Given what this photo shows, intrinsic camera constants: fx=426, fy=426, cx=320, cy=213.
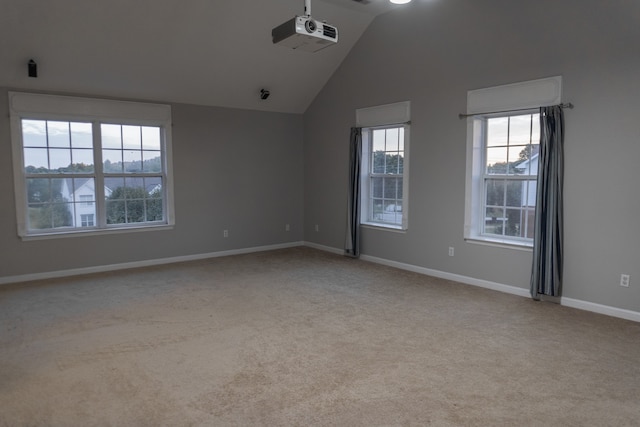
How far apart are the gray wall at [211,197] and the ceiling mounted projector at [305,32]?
9.94 ft

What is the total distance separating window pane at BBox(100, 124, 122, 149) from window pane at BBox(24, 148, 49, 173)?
0.68 metres

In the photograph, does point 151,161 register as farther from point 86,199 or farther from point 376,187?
point 376,187

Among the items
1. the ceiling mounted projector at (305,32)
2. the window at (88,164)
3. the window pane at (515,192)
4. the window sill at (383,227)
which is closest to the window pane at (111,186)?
the window at (88,164)

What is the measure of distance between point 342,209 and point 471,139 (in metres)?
2.44

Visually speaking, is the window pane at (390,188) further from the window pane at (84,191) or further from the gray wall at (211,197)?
the window pane at (84,191)

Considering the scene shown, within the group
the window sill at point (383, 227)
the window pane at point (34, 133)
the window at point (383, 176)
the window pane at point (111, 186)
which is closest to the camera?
the window pane at point (34, 133)

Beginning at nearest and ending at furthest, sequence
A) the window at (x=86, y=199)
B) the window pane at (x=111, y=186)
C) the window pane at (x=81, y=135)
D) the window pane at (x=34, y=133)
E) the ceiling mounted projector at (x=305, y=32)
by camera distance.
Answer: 1. the ceiling mounted projector at (x=305, y=32)
2. the window pane at (x=34, y=133)
3. the window pane at (x=81, y=135)
4. the window at (x=86, y=199)
5. the window pane at (x=111, y=186)

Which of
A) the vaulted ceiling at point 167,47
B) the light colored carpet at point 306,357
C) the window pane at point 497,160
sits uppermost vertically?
the vaulted ceiling at point 167,47

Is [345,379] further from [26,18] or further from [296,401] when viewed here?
[26,18]

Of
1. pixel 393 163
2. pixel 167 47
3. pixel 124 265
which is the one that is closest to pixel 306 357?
pixel 393 163

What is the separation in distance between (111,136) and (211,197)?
5.29ft

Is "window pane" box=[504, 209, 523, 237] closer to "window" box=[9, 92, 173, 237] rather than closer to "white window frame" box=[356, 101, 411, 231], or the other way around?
"white window frame" box=[356, 101, 411, 231]

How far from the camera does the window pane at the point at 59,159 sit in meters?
5.32

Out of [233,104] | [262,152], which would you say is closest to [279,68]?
[233,104]
